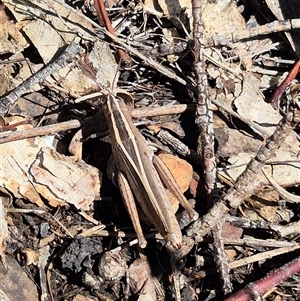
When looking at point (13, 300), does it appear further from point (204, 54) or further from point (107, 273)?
point (204, 54)

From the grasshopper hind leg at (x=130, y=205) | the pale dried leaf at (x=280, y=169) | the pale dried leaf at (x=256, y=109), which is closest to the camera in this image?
the grasshopper hind leg at (x=130, y=205)

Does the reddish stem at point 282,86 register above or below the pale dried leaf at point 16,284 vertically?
above

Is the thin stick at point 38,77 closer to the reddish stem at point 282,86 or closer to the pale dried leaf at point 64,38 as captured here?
the pale dried leaf at point 64,38

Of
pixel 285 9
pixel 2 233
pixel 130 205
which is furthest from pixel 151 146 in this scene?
pixel 285 9

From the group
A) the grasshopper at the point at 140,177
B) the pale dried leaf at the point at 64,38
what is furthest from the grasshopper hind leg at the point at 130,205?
the pale dried leaf at the point at 64,38

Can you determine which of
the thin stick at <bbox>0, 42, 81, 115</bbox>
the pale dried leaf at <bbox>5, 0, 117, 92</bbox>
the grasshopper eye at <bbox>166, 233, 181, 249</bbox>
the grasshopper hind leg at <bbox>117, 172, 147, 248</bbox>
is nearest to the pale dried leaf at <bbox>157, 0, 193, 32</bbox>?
the pale dried leaf at <bbox>5, 0, 117, 92</bbox>

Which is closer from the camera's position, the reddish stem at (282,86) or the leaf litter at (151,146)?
the leaf litter at (151,146)

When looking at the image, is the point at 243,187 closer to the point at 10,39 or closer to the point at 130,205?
the point at 130,205
